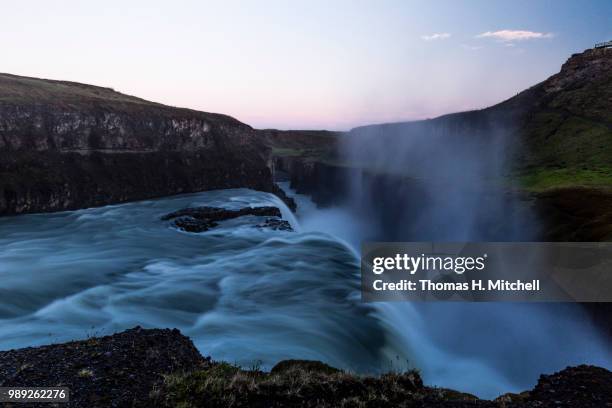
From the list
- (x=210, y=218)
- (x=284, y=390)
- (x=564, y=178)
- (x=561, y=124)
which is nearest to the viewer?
(x=284, y=390)

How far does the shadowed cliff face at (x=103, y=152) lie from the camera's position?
2175 inches

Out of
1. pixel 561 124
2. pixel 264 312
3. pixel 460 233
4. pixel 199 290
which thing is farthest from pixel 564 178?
pixel 199 290

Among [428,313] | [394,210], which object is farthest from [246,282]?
[394,210]

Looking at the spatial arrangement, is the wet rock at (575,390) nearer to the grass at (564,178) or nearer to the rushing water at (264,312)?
the rushing water at (264,312)

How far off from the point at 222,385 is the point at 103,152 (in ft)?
228

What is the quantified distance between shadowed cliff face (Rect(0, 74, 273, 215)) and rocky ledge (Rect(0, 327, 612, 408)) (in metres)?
50.1

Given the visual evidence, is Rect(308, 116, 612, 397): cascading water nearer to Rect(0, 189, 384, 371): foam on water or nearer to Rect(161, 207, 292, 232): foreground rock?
Rect(0, 189, 384, 371): foam on water

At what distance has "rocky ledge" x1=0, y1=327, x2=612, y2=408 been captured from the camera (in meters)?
8.82

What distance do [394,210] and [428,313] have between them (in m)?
43.7

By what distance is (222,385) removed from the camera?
9.11 m

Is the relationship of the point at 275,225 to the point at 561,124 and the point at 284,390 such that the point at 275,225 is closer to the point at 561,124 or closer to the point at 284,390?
the point at 284,390

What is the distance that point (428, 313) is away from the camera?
2995 cm

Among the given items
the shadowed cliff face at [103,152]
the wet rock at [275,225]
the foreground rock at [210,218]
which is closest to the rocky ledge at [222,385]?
the foreground rock at [210,218]

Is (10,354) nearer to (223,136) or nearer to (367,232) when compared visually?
(367,232)
